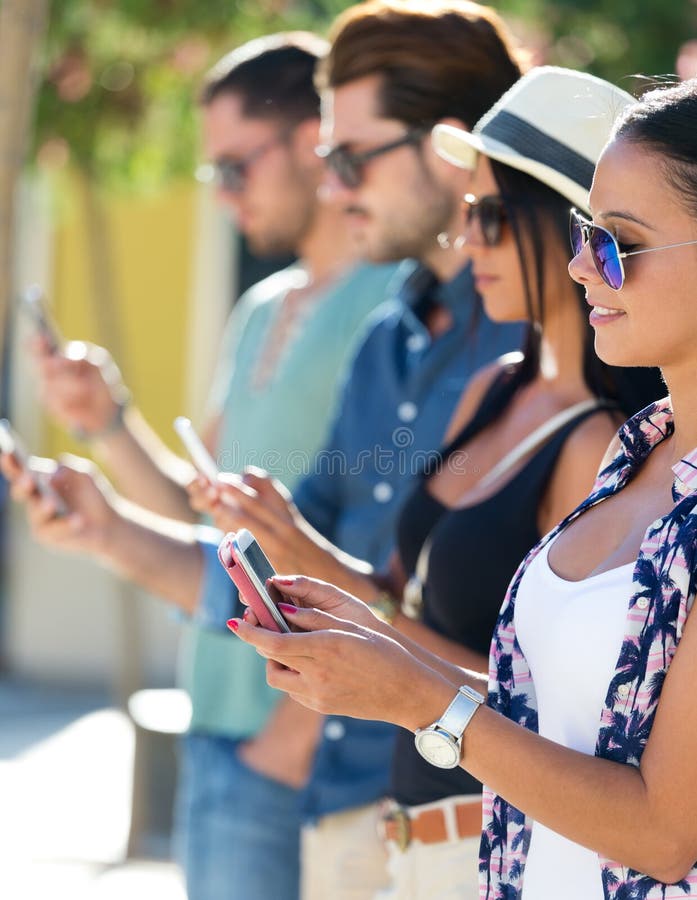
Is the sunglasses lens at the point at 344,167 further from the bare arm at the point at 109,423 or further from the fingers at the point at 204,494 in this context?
the fingers at the point at 204,494

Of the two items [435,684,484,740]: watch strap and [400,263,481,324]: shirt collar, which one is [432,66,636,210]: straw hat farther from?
[435,684,484,740]: watch strap

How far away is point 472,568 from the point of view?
2252 mm

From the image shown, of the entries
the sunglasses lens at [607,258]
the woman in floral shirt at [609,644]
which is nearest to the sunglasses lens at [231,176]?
the woman in floral shirt at [609,644]

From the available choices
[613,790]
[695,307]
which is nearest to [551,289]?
[695,307]

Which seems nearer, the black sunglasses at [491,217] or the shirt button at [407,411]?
the black sunglasses at [491,217]

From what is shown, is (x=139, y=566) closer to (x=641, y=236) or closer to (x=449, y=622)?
(x=449, y=622)

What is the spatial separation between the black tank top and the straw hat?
36cm

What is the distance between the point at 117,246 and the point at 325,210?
538cm

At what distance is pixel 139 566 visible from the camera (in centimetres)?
298

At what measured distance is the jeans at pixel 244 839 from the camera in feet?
10.6

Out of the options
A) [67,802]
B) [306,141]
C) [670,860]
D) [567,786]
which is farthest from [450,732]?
[67,802]

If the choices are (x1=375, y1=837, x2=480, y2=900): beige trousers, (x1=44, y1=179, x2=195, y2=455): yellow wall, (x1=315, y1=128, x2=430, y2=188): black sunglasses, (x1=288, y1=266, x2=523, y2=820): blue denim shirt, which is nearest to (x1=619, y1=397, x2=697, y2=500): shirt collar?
(x1=375, y1=837, x2=480, y2=900): beige trousers

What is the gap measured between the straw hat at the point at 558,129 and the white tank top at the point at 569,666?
709mm

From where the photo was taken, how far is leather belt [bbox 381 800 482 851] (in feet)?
7.50
